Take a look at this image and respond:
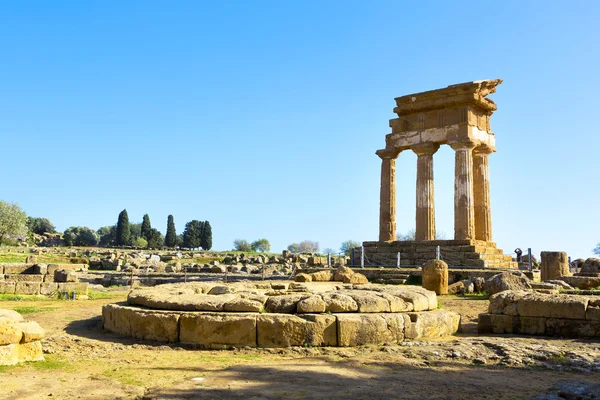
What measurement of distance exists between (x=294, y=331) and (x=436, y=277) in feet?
28.2

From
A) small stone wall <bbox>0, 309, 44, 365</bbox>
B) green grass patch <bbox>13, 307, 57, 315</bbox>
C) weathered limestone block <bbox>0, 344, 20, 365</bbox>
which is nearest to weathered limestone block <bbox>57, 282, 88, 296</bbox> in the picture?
green grass patch <bbox>13, 307, 57, 315</bbox>

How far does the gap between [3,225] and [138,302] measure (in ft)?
179

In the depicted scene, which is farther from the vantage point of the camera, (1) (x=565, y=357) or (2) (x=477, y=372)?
(1) (x=565, y=357)

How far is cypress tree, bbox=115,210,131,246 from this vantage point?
2724 inches

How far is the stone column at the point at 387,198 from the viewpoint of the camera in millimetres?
24438

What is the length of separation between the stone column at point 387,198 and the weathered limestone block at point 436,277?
31.0ft

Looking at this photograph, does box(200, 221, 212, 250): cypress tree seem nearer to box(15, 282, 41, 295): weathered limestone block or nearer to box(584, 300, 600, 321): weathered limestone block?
box(15, 282, 41, 295): weathered limestone block

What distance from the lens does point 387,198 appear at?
2461 centimetres

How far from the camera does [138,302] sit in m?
8.37

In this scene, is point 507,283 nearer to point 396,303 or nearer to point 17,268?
point 396,303

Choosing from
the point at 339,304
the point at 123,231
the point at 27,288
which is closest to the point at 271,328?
the point at 339,304

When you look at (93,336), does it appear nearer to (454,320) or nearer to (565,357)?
(454,320)

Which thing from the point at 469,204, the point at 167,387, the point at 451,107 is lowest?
the point at 167,387

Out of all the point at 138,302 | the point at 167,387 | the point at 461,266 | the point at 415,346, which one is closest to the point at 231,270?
the point at 461,266
